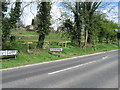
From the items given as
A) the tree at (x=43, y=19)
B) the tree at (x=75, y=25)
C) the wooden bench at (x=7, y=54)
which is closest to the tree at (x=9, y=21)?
the wooden bench at (x=7, y=54)

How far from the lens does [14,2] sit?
19.3 meters

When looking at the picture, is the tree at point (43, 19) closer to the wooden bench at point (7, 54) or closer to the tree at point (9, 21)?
the tree at point (9, 21)

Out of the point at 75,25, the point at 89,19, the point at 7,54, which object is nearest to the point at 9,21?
the point at 7,54

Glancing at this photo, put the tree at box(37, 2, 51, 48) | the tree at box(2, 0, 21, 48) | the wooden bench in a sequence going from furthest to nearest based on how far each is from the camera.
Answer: the tree at box(37, 2, 51, 48) → the tree at box(2, 0, 21, 48) → the wooden bench

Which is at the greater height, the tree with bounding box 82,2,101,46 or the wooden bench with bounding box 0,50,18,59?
the tree with bounding box 82,2,101,46

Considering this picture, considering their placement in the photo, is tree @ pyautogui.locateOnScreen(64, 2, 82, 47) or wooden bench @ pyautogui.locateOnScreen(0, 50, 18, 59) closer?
wooden bench @ pyautogui.locateOnScreen(0, 50, 18, 59)

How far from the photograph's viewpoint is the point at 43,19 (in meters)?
21.7

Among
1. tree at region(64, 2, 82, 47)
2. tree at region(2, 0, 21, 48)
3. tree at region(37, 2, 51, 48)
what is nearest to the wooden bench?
tree at region(2, 0, 21, 48)

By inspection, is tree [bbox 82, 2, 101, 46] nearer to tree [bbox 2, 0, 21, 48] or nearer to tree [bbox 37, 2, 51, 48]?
tree [bbox 37, 2, 51, 48]

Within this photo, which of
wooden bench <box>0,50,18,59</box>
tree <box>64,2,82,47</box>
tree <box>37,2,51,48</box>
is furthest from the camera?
tree <box>64,2,82,47</box>

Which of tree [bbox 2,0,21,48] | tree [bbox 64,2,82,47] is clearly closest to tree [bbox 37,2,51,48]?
tree [bbox 2,0,21,48]

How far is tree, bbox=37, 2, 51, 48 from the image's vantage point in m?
21.5

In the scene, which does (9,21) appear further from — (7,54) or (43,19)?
(7,54)

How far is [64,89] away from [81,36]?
25511 millimetres
